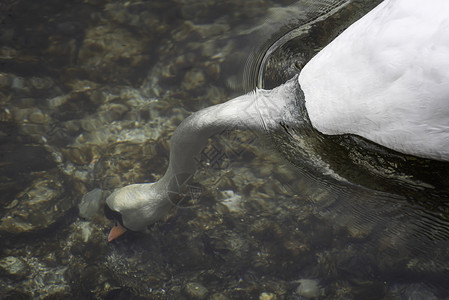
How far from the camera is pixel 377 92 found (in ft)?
6.76

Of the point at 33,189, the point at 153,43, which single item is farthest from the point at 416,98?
the point at 33,189

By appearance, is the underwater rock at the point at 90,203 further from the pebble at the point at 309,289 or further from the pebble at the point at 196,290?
the pebble at the point at 309,289

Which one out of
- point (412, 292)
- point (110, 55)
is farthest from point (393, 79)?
point (110, 55)

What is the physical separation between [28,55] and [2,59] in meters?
0.26

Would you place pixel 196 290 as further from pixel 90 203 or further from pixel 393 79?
pixel 393 79

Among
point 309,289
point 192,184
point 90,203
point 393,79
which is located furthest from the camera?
point 90,203

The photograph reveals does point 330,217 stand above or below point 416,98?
below

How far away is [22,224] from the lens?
3.78 meters

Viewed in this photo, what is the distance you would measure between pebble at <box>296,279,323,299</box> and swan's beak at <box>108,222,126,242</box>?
5.44 feet

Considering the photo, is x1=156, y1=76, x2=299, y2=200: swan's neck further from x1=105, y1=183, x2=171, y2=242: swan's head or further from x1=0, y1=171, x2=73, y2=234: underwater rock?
x1=0, y1=171, x2=73, y2=234: underwater rock

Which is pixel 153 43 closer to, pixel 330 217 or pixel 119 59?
pixel 119 59

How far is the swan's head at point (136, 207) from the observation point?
3592 millimetres

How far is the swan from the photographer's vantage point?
1819mm

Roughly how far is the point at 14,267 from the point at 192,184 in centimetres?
181
